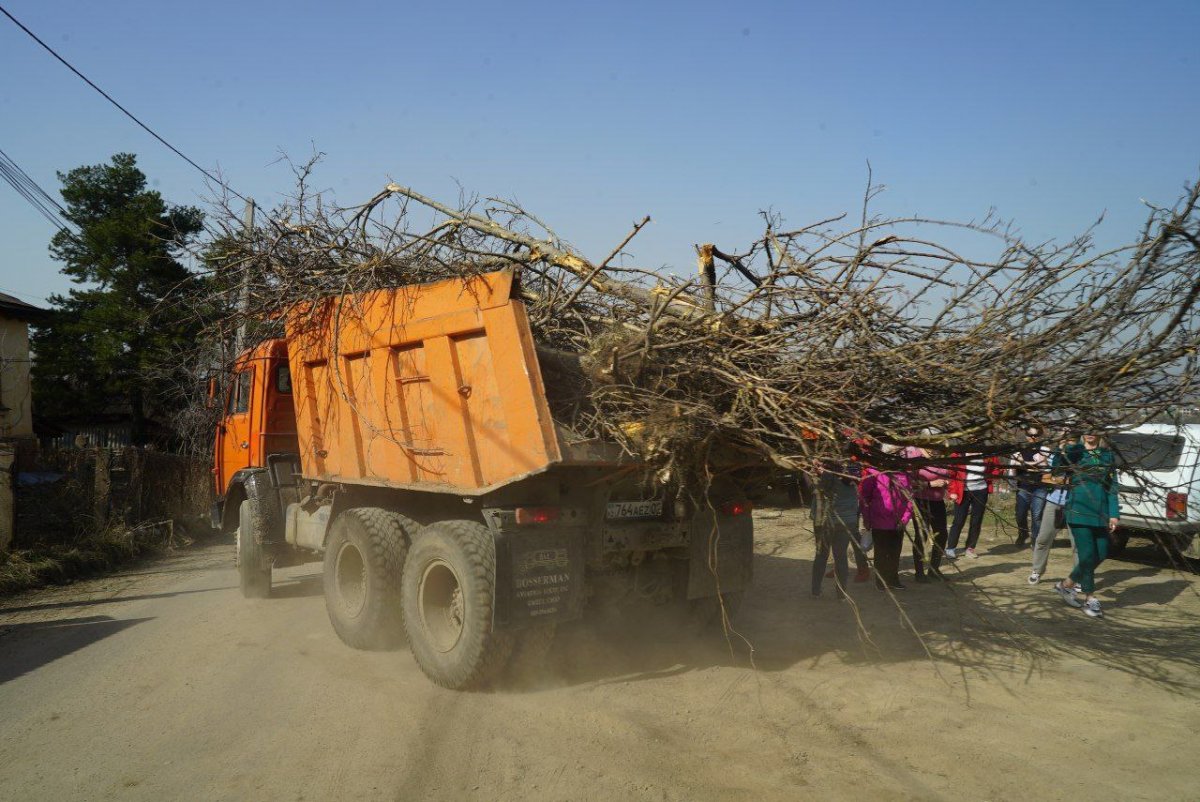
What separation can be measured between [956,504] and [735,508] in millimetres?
5819

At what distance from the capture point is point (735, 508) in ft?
19.0

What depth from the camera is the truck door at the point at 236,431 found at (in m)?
8.35

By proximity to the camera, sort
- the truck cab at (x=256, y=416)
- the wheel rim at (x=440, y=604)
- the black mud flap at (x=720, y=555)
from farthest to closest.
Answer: the truck cab at (x=256, y=416) < the black mud flap at (x=720, y=555) < the wheel rim at (x=440, y=604)

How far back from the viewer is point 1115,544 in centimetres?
1041

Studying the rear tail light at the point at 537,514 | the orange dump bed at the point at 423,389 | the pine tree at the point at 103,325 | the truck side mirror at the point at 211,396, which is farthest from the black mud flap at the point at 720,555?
the pine tree at the point at 103,325

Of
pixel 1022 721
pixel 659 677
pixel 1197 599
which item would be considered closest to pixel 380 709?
pixel 659 677

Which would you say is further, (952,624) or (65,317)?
(65,317)

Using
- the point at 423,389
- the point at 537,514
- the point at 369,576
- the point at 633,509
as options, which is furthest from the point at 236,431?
the point at 633,509

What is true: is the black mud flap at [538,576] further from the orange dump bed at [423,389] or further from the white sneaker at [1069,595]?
the white sneaker at [1069,595]

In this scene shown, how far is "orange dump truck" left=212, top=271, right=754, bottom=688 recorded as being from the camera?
4668 millimetres

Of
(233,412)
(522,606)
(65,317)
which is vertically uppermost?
(65,317)

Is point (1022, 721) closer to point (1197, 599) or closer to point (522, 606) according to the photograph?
point (522, 606)

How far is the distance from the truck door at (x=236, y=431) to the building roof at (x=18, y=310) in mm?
14098

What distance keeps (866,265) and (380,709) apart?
400 centimetres
